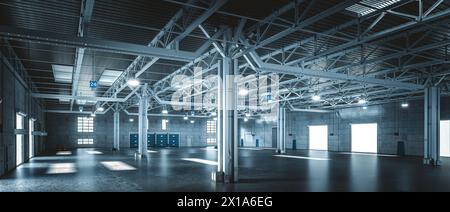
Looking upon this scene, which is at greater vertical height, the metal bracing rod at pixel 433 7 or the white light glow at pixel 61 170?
the metal bracing rod at pixel 433 7

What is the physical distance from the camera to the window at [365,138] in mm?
37969

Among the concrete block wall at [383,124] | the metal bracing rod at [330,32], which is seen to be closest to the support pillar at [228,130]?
the metal bracing rod at [330,32]

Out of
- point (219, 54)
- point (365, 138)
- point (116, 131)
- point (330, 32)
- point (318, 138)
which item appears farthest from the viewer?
point (318, 138)

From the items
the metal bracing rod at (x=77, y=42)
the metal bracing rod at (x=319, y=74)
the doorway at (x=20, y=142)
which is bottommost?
the doorway at (x=20, y=142)

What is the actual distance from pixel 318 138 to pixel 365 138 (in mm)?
7254

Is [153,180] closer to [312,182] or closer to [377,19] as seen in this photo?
[312,182]

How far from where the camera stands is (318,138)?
149 feet

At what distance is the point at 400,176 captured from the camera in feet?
53.1

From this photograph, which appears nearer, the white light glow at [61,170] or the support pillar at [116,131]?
the white light glow at [61,170]

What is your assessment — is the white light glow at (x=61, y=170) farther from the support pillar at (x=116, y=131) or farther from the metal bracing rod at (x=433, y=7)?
the support pillar at (x=116, y=131)

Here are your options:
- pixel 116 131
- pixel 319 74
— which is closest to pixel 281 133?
pixel 319 74

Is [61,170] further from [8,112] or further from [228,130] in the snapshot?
[228,130]

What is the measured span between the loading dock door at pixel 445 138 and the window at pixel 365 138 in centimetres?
699
